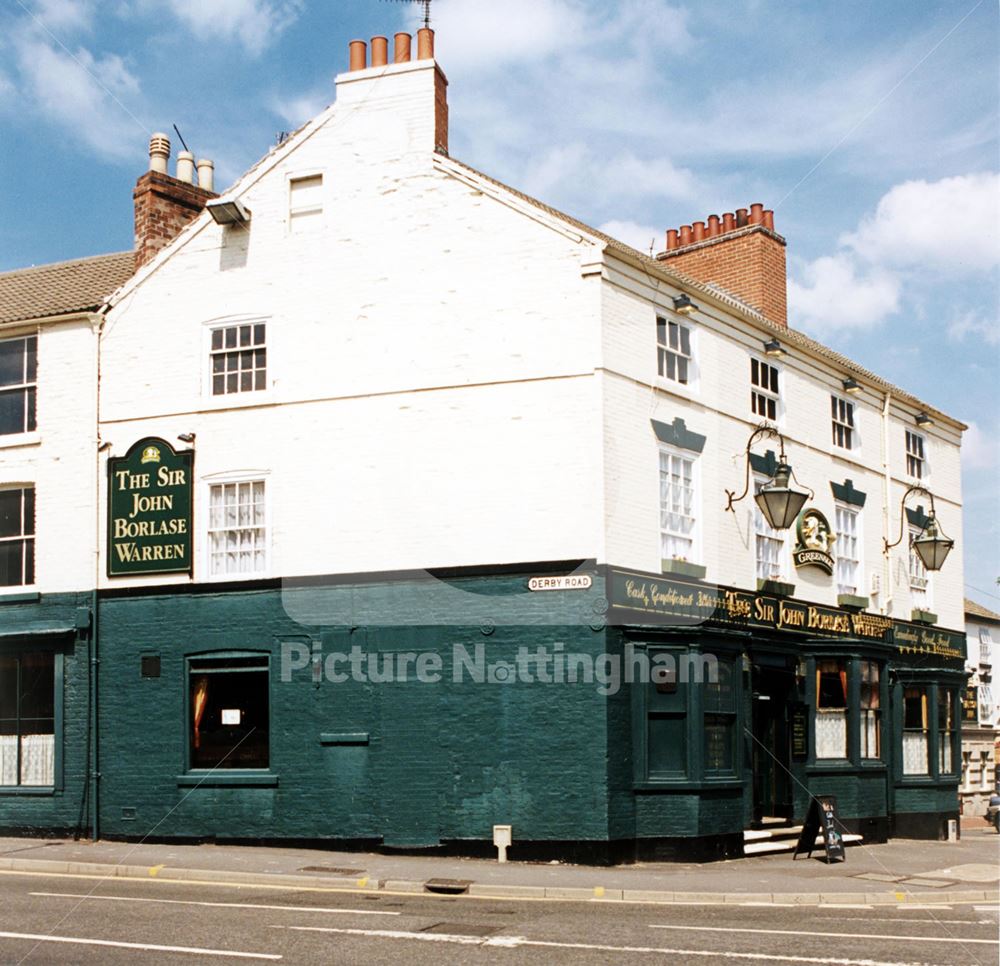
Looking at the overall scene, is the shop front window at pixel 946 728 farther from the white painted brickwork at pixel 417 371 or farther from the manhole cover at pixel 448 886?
the manhole cover at pixel 448 886

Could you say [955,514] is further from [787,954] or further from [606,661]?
[787,954]

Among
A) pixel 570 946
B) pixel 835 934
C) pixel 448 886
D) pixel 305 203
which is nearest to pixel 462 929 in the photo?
pixel 570 946

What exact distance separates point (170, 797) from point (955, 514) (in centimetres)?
1998

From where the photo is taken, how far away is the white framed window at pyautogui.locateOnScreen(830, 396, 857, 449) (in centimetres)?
2731

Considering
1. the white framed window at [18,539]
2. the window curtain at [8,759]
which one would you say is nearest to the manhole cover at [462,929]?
the window curtain at [8,759]

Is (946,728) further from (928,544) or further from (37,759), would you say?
(37,759)

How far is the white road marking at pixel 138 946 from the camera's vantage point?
1165cm

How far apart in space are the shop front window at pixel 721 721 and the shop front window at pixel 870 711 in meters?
5.29

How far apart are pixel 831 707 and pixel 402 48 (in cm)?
1467

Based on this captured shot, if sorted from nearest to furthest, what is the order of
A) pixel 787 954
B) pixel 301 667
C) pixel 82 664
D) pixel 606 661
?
pixel 787 954
pixel 606 661
pixel 301 667
pixel 82 664

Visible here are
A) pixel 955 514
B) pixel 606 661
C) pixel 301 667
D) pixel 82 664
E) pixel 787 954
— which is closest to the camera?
pixel 787 954

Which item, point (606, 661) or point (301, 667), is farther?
point (301, 667)

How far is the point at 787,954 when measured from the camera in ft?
39.0

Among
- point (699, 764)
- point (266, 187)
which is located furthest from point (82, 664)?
point (699, 764)
